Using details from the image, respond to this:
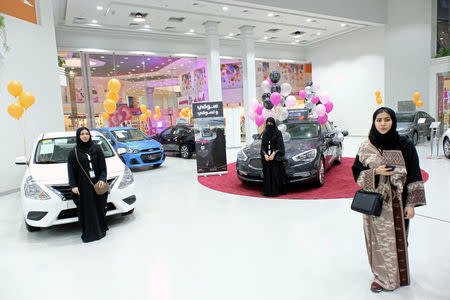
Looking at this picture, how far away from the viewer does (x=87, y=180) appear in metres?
3.92

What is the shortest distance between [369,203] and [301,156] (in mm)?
3462

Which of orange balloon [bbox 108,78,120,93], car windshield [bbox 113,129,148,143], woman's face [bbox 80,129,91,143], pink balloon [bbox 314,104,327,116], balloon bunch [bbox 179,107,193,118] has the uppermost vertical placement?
orange balloon [bbox 108,78,120,93]

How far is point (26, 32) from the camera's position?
7738 millimetres

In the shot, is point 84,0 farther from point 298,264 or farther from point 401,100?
point 401,100

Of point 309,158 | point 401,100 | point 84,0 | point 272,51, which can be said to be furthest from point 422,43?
point 84,0

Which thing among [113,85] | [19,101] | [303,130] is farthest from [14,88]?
[303,130]

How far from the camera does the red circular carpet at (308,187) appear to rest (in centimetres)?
565

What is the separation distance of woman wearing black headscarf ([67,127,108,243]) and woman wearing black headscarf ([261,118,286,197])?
2.82 metres

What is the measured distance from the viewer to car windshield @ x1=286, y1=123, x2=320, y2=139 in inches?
263

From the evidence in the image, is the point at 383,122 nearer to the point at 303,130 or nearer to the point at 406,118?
the point at 303,130

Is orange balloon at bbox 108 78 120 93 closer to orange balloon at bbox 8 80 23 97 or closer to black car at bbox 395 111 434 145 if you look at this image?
orange balloon at bbox 8 80 23 97

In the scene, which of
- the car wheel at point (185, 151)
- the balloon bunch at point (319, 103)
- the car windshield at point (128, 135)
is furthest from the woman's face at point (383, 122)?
the car wheel at point (185, 151)

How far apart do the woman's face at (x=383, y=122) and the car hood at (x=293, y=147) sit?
343cm

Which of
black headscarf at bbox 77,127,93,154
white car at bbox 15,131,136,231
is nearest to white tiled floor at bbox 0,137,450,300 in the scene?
white car at bbox 15,131,136,231
